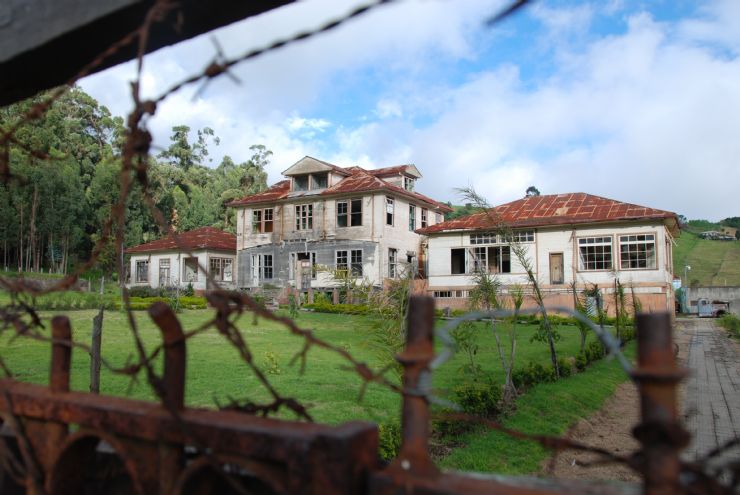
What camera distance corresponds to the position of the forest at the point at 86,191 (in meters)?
35.1

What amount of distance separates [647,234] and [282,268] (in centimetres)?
1846

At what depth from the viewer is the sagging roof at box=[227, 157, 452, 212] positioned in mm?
29469

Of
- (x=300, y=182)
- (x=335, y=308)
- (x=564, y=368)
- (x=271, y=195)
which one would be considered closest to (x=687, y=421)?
(x=564, y=368)

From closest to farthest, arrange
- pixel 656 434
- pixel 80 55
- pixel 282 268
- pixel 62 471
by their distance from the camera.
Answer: pixel 656 434 < pixel 62 471 < pixel 80 55 < pixel 282 268

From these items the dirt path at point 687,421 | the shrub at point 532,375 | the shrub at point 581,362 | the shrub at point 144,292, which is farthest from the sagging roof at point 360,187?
the shrub at point 532,375

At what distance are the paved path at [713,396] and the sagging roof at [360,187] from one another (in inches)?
624

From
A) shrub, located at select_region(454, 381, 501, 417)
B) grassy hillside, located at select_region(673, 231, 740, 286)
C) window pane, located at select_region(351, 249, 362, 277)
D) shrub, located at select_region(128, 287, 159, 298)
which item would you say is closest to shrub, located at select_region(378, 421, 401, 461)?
shrub, located at select_region(454, 381, 501, 417)

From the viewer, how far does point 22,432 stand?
142 centimetres

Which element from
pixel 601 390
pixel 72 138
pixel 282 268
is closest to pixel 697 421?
pixel 601 390

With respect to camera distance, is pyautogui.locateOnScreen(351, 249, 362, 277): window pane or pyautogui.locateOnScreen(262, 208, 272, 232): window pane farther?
pyautogui.locateOnScreen(262, 208, 272, 232): window pane

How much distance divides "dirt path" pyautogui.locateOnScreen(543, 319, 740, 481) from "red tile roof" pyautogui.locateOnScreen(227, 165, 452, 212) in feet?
58.0

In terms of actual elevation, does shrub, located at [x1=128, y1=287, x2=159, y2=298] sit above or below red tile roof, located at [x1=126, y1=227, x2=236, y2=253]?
below

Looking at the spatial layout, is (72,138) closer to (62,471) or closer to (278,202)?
(278,202)

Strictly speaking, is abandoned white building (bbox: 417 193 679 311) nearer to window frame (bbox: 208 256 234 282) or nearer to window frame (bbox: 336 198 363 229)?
window frame (bbox: 336 198 363 229)
